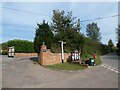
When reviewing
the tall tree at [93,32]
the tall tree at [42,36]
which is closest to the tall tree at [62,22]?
the tall tree at [42,36]

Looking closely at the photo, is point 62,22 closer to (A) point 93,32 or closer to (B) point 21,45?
(B) point 21,45

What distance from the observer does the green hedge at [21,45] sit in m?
38.2

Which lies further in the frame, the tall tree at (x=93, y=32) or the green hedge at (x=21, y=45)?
the tall tree at (x=93, y=32)

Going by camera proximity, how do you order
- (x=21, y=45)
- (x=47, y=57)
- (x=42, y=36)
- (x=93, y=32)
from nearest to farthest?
1. (x=47, y=57)
2. (x=42, y=36)
3. (x=21, y=45)
4. (x=93, y=32)

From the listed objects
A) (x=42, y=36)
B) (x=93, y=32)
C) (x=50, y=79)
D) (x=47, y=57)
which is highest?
(x=93, y=32)

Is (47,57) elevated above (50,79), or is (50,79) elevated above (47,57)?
(47,57)

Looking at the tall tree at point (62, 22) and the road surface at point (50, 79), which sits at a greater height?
the tall tree at point (62, 22)

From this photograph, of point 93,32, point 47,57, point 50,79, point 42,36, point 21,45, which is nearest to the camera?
point 50,79

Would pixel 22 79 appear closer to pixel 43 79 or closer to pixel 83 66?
pixel 43 79

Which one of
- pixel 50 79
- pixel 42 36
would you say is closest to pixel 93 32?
pixel 42 36

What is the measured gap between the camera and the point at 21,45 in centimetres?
3859

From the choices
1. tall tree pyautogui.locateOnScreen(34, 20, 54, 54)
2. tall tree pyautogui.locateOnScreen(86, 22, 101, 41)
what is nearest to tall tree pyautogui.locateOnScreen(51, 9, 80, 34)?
tall tree pyautogui.locateOnScreen(34, 20, 54, 54)

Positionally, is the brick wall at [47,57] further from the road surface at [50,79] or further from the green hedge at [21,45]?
the green hedge at [21,45]

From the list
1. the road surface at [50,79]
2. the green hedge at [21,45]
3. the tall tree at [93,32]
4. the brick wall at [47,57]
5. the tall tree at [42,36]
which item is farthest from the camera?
the tall tree at [93,32]
